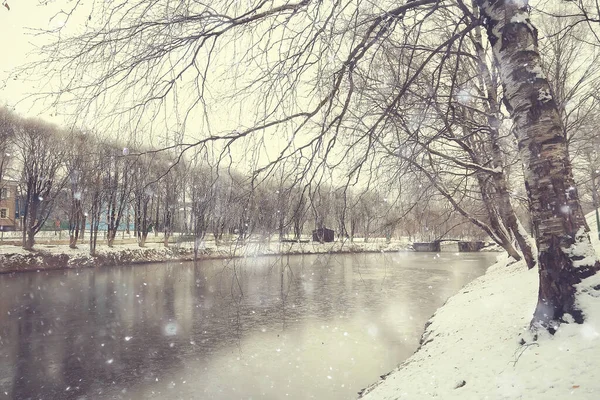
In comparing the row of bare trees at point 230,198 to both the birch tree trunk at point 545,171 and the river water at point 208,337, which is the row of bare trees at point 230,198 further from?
the birch tree trunk at point 545,171

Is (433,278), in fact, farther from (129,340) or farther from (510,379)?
(510,379)

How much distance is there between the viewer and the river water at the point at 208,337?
7.75 meters

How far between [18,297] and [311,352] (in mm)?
14216

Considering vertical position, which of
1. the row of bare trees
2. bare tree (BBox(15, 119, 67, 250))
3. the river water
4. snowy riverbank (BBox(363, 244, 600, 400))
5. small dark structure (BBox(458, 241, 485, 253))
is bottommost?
the river water

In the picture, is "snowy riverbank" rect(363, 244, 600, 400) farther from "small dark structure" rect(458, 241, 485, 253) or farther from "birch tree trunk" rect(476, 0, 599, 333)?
"small dark structure" rect(458, 241, 485, 253)

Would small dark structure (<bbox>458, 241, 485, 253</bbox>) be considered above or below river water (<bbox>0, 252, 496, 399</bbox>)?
above

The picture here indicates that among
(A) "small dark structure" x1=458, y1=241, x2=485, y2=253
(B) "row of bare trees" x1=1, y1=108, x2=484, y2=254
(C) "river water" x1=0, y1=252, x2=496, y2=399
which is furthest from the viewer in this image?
(A) "small dark structure" x1=458, y1=241, x2=485, y2=253

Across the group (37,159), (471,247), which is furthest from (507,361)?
(471,247)

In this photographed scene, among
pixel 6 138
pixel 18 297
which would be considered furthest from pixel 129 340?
pixel 6 138

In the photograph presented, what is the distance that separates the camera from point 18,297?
1645cm

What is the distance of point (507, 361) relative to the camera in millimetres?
4168

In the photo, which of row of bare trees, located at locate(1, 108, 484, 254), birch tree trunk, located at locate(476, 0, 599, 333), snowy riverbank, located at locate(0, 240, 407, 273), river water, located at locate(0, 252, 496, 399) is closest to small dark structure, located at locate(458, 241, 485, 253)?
snowy riverbank, located at locate(0, 240, 407, 273)

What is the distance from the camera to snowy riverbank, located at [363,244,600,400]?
3223mm

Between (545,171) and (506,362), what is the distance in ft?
7.06
